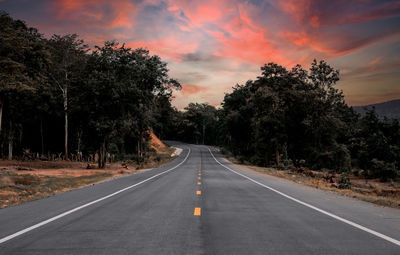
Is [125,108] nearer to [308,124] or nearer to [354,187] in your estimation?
[354,187]

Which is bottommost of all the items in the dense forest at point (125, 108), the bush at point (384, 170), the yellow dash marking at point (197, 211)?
the bush at point (384, 170)

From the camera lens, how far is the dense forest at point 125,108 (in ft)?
103

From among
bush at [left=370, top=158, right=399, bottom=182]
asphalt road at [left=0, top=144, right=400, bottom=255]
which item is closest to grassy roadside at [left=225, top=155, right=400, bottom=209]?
bush at [left=370, top=158, right=399, bottom=182]

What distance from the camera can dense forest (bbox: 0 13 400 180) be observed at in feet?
103

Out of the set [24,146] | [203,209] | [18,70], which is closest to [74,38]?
[18,70]

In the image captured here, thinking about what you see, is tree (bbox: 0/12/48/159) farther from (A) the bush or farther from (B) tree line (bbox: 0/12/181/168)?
(A) the bush

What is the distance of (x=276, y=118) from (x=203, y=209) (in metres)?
40.0

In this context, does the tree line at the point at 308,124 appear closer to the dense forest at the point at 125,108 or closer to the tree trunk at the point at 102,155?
the dense forest at the point at 125,108

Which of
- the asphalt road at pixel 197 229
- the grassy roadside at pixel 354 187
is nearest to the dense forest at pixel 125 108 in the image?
the grassy roadside at pixel 354 187

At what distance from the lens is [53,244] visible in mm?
5055

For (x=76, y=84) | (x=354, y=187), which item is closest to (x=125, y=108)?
(x=76, y=84)

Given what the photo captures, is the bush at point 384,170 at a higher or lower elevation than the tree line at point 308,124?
lower

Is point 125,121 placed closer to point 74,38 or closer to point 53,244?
point 74,38

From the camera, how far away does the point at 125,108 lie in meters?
32.6
